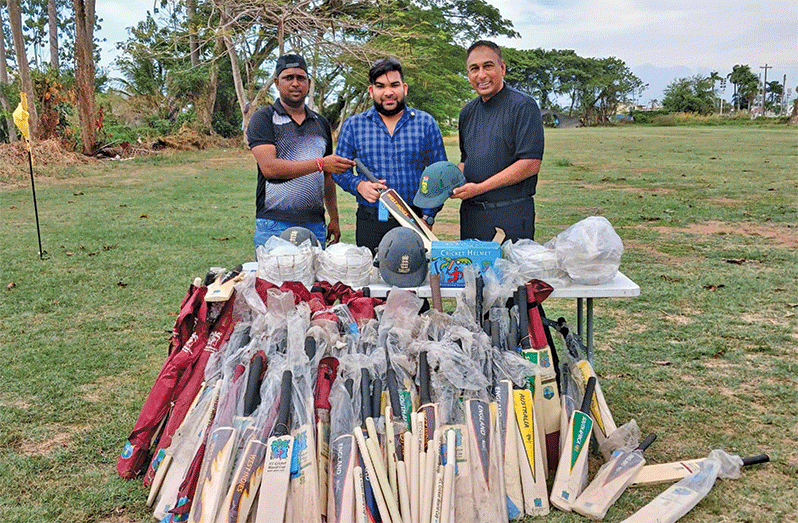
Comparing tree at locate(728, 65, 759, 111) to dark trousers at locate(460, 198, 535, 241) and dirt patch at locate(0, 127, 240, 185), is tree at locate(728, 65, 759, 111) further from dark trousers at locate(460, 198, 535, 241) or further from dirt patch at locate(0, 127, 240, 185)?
dark trousers at locate(460, 198, 535, 241)

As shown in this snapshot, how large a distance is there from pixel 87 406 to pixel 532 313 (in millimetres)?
2533

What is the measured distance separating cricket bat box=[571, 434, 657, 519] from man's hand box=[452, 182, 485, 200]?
4.68 ft

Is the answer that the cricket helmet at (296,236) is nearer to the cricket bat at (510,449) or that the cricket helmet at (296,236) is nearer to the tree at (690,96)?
the cricket bat at (510,449)

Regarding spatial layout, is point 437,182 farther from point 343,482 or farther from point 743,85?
point 743,85

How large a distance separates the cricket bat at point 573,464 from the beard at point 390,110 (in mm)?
1860

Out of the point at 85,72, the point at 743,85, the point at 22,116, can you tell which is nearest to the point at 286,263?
the point at 22,116

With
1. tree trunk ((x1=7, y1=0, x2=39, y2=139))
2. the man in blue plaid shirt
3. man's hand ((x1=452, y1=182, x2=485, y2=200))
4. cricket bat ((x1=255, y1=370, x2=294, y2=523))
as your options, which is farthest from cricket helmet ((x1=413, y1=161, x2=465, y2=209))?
tree trunk ((x1=7, y1=0, x2=39, y2=139))

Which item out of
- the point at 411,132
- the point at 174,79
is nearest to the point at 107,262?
the point at 411,132

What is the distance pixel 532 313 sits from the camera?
124 inches

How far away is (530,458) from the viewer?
2.88 meters

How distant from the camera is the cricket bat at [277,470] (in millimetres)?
2611

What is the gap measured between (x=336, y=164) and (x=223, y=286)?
1039mm

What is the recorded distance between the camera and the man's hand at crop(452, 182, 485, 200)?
145 inches

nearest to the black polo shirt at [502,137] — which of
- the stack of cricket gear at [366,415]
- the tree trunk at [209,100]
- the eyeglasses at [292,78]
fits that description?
the stack of cricket gear at [366,415]
